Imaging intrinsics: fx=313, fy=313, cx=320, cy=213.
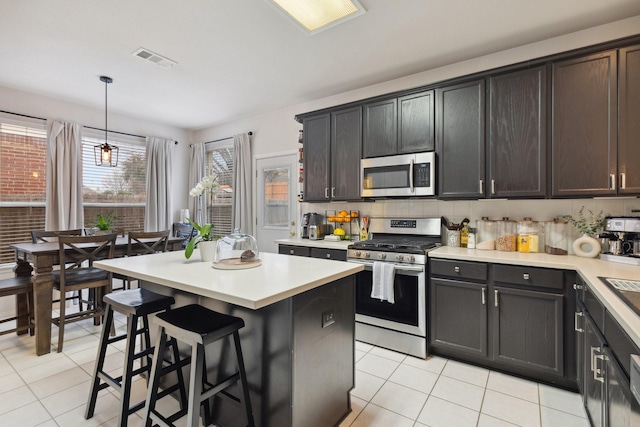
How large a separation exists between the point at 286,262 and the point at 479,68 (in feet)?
8.72

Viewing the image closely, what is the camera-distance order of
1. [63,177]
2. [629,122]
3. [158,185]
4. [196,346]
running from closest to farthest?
[196,346], [629,122], [63,177], [158,185]

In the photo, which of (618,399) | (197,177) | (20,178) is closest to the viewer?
(618,399)

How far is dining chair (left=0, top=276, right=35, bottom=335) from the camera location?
2807mm

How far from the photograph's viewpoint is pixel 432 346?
2744 millimetres

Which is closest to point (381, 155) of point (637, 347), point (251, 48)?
point (251, 48)

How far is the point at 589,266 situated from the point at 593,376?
729 millimetres

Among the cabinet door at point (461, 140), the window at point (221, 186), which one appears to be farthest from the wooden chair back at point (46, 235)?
the cabinet door at point (461, 140)

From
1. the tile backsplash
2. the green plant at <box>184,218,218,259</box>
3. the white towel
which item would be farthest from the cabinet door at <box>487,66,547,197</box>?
the green plant at <box>184,218,218,259</box>

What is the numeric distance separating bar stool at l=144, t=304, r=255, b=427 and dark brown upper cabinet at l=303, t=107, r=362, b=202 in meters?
2.23

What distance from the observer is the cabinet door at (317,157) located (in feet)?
12.0

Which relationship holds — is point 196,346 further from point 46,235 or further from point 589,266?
point 46,235

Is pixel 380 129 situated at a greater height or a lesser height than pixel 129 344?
greater

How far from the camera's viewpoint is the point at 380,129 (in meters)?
3.26

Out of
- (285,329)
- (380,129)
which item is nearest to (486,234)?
(380,129)
